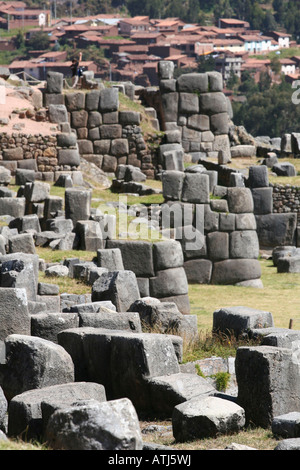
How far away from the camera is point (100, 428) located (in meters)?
7.37

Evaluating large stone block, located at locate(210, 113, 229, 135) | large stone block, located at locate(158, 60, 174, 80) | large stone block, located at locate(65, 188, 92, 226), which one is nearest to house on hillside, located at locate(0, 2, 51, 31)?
large stone block, located at locate(158, 60, 174, 80)

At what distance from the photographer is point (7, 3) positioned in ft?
460

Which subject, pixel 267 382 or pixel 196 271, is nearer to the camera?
pixel 267 382

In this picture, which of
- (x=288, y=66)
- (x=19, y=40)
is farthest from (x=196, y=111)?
(x=19, y=40)

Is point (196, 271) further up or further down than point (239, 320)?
further down

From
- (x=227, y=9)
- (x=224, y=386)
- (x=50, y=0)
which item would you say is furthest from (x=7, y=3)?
(x=224, y=386)

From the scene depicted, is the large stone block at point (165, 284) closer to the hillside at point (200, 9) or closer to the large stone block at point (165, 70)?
the large stone block at point (165, 70)

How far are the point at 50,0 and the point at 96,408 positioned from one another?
153 meters

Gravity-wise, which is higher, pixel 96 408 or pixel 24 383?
pixel 96 408

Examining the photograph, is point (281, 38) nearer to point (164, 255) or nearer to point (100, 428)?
point (164, 255)

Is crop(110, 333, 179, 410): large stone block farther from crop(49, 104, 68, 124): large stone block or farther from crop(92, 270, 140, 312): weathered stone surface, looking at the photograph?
crop(49, 104, 68, 124): large stone block

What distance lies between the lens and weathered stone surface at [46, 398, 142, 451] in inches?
288

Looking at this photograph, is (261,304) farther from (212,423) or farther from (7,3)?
(7,3)

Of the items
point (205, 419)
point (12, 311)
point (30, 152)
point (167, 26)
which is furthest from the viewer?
point (167, 26)
